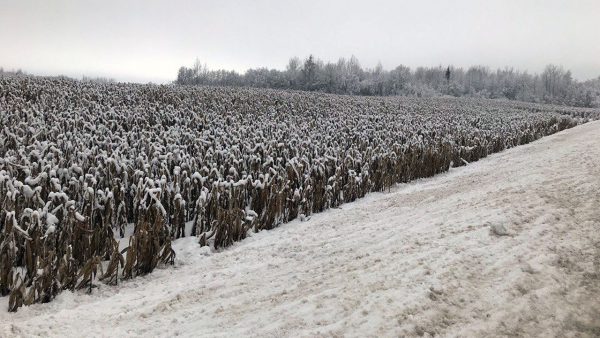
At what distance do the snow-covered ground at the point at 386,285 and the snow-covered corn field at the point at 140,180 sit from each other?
0.96 ft

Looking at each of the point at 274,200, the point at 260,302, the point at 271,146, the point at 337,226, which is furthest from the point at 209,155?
the point at 260,302

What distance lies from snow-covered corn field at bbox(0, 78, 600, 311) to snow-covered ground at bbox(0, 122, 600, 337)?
29 centimetres

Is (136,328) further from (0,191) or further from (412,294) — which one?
(0,191)

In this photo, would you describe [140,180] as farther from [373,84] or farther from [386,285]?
[373,84]

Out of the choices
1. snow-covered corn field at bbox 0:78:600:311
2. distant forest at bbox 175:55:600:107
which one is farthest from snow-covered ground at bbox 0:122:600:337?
distant forest at bbox 175:55:600:107

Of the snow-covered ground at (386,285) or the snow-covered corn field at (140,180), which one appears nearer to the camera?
the snow-covered ground at (386,285)

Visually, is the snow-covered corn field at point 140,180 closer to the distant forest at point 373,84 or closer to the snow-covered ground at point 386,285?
the snow-covered ground at point 386,285

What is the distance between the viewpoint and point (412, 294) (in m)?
3.12

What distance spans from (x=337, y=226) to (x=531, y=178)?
11.0 feet

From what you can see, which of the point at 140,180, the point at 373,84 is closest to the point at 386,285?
the point at 140,180

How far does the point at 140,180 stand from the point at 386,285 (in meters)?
3.36

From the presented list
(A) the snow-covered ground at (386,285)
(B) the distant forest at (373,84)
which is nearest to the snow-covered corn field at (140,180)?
(A) the snow-covered ground at (386,285)

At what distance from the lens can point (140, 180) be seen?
5.08 meters

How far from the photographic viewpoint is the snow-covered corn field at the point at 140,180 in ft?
12.8
